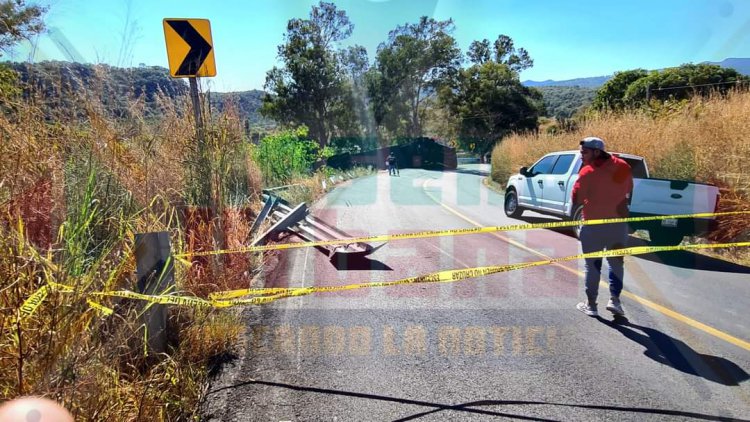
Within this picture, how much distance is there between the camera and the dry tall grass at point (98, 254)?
2562 mm

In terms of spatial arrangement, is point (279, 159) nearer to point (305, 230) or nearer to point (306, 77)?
point (305, 230)

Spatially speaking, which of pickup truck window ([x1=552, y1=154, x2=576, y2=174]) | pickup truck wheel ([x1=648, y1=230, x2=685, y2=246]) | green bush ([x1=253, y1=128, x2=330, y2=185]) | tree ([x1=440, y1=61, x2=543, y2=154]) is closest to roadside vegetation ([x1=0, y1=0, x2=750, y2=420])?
pickup truck wheel ([x1=648, y1=230, x2=685, y2=246])

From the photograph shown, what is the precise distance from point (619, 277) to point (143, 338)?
4.56 m

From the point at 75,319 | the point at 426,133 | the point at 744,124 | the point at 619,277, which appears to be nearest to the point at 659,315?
the point at 619,277

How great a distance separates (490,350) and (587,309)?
1604 millimetres

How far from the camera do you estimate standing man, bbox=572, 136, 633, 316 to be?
5027mm

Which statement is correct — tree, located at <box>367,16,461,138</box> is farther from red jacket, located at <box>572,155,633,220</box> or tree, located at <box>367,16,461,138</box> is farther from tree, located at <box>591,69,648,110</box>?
red jacket, located at <box>572,155,633,220</box>

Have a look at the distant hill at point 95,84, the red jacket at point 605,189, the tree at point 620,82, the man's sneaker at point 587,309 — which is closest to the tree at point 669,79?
the tree at point 620,82

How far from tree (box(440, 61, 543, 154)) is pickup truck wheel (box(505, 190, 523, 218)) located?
35.5 m

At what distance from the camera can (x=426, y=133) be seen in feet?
254

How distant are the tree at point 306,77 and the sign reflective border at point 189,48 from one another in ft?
136

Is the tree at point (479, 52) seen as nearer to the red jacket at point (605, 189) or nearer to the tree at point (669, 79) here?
the tree at point (669, 79)

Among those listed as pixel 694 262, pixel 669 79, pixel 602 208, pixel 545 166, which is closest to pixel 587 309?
pixel 602 208

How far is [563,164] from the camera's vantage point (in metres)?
10.8
